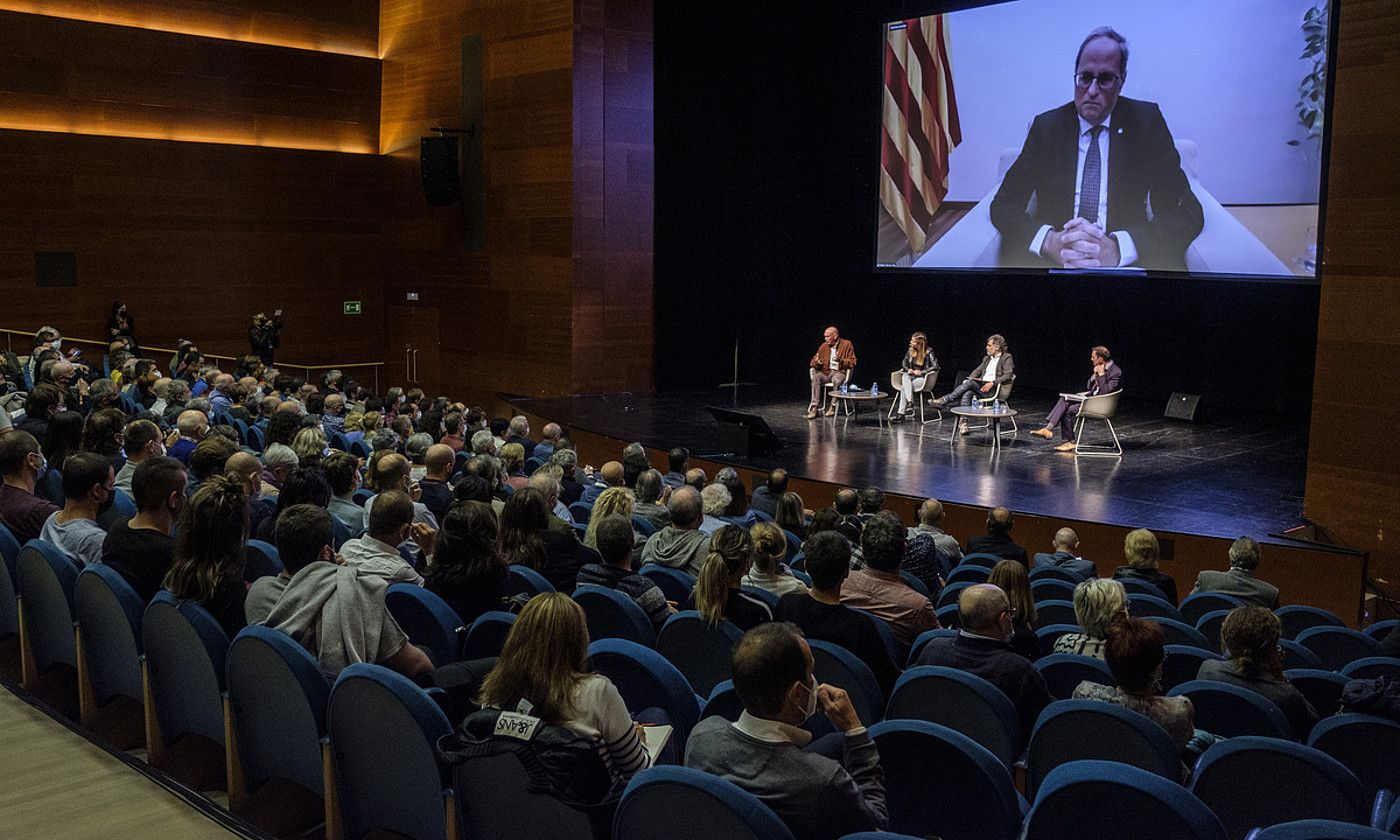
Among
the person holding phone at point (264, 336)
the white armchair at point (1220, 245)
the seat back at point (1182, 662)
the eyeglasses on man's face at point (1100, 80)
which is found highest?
the eyeglasses on man's face at point (1100, 80)

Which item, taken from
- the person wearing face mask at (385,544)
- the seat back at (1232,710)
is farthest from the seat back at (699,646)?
the seat back at (1232,710)

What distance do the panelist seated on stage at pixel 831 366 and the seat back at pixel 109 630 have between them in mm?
10229

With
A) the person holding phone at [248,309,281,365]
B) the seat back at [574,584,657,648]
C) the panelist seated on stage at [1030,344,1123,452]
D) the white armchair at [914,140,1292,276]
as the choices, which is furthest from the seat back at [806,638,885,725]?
the person holding phone at [248,309,281,365]

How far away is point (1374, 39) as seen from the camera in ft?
25.8

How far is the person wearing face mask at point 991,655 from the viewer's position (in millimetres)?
3346

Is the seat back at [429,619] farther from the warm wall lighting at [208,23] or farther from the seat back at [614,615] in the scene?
the warm wall lighting at [208,23]

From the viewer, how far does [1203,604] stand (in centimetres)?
553

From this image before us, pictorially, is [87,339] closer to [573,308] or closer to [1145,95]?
[573,308]

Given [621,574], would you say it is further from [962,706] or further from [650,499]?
[650,499]

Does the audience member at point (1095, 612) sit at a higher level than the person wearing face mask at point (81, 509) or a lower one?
lower

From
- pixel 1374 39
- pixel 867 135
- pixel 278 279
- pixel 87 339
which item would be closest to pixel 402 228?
pixel 278 279

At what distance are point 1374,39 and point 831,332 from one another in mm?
6757

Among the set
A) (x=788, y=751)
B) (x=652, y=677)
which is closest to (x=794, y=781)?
(x=788, y=751)

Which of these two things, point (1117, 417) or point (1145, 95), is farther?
point (1117, 417)
